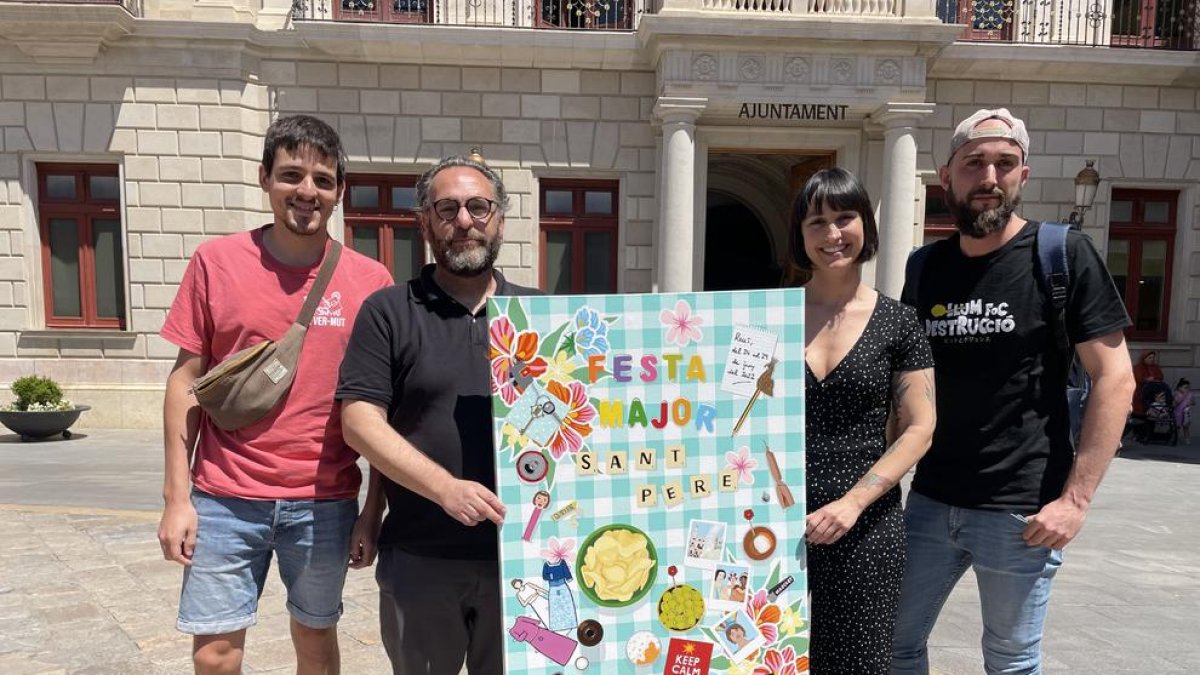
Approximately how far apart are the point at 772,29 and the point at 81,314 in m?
12.0

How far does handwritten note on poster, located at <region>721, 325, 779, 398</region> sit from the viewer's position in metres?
2.01

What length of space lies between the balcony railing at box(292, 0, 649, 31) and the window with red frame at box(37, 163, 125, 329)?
434 centimetres

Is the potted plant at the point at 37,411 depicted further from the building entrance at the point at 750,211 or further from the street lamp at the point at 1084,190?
the street lamp at the point at 1084,190

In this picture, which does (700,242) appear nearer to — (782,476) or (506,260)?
(506,260)

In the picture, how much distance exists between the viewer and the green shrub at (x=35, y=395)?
404 inches

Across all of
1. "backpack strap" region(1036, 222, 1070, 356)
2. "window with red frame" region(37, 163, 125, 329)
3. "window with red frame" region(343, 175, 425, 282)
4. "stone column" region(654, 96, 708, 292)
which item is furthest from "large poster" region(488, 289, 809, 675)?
"window with red frame" region(37, 163, 125, 329)

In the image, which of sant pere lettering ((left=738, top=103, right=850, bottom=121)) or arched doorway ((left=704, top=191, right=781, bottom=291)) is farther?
arched doorway ((left=704, top=191, right=781, bottom=291))

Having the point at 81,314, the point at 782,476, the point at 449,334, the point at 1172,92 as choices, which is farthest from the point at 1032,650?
the point at 1172,92

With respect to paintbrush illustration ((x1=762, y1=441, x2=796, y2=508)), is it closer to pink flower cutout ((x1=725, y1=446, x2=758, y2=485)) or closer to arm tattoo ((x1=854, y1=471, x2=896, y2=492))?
pink flower cutout ((x1=725, y1=446, x2=758, y2=485))

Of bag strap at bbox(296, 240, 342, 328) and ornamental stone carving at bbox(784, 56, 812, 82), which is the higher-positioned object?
ornamental stone carving at bbox(784, 56, 812, 82)

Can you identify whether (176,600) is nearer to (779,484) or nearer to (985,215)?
(779,484)

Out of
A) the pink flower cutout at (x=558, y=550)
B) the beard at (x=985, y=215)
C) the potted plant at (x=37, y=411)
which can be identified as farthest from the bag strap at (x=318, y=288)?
the potted plant at (x=37, y=411)

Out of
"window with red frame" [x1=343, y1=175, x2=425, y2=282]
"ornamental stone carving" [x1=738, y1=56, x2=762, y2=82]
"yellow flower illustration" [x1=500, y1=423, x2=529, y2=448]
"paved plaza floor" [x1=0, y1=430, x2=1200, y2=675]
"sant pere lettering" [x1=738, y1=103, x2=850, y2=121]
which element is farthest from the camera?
"window with red frame" [x1=343, y1=175, x2=425, y2=282]

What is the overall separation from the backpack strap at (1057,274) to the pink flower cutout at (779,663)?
4.29ft
